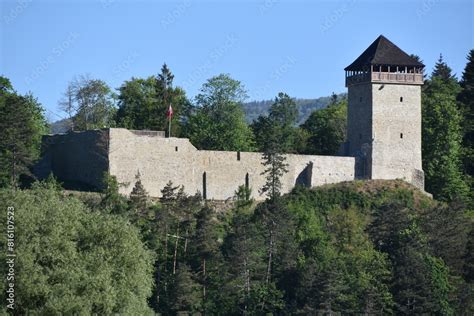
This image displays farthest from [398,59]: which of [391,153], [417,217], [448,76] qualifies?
[448,76]

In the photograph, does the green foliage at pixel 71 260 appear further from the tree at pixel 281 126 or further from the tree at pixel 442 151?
the tree at pixel 442 151

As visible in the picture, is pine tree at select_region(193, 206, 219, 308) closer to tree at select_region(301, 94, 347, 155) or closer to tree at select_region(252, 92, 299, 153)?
tree at select_region(252, 92, 299, 153)

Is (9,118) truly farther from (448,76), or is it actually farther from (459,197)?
(448,76)

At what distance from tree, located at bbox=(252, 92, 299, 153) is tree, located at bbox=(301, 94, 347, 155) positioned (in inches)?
35.8

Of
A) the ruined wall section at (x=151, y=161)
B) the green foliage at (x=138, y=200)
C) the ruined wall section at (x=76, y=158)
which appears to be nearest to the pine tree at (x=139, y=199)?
the green foliage at (x=138, y=200)

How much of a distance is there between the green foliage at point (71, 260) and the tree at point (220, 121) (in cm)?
2512

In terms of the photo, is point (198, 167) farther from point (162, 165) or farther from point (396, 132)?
point (396, 132)

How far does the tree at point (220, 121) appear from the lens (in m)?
64.7

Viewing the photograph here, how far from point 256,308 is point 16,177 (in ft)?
39.2

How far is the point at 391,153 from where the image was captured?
58812mm

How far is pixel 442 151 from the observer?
62375 millimetres

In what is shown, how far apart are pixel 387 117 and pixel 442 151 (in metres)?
4.89

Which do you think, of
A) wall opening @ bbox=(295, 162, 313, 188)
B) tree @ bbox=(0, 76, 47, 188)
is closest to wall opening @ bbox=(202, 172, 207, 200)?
wall opening @ bbox=(295, 162, 313, 188)

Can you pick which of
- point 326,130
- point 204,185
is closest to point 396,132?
point 204,185
